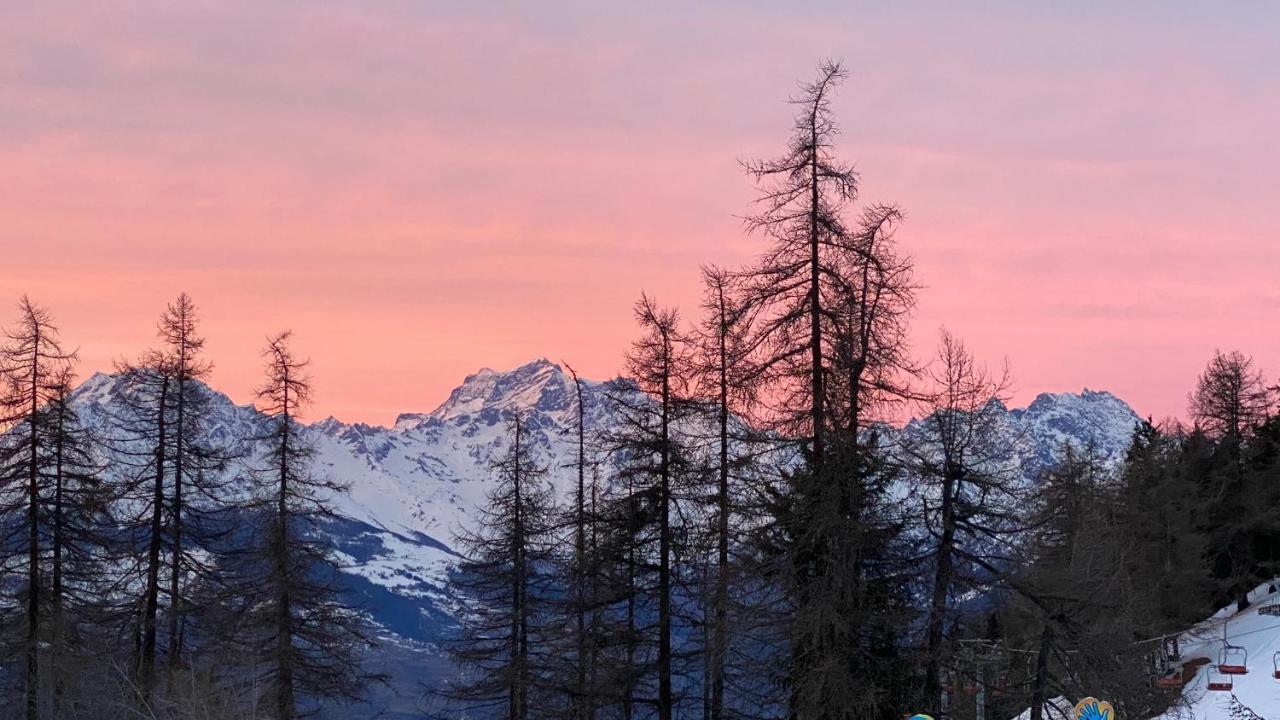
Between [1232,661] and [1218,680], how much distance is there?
7975 millimetres

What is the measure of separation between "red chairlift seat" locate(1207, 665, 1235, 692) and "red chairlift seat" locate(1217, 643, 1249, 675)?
8.3 inches

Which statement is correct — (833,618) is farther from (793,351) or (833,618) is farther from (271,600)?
(271,600)

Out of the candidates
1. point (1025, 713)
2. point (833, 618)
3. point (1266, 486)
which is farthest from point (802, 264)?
point (1266, 486)

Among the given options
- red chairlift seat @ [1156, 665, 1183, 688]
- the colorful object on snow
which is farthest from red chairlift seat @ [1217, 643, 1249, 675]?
the colorful object on snow

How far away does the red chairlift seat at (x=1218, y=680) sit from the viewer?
40475mm

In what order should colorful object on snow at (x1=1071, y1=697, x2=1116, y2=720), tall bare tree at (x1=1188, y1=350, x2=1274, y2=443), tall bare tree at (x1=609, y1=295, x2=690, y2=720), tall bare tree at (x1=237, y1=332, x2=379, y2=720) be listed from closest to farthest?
colorful object on snow at (x1=1071, y1=697, x2=1116, y2=720), tall bare tree at (x1=609, y1=295, x2=690, y2=720), tall bare tree at (x1=237, y1=332, x2=379, y2=720), tall bare tree at (x1=1188, y1=350, x2=1274, y2=443)

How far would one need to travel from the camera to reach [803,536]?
83.0 feet

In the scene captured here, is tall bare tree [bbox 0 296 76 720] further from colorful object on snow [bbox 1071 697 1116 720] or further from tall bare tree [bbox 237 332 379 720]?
colorful object on snow [bbox 1071 697 1116 720]

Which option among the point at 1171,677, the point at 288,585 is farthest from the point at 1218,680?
the point at 288,585

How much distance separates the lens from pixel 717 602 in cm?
2927

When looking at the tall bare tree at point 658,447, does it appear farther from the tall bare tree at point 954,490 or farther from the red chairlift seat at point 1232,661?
the red chairlift seat at point 1232,661

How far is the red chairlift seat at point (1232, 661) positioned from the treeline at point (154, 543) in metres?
29.5

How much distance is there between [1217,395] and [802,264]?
62.3 meters

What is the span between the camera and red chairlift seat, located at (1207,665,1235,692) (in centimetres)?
4047
